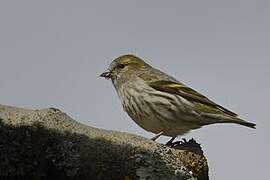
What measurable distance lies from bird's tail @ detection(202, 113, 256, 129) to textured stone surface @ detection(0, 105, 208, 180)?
18.2 feet

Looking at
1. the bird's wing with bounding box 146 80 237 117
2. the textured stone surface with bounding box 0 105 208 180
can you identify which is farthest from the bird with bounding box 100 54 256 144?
the textured stone surface with bounding box 0 105 208 180

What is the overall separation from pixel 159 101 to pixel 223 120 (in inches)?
42.2

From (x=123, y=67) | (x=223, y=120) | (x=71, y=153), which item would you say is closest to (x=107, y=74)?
(x=123, y=67)

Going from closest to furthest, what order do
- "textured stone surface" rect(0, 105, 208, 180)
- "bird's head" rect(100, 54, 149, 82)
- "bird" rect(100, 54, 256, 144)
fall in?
1. "textured stone surface" rect(0, 105, 208, 180)
2. "bird" rect(100, 54, 256, 144)
3. "bird's head" rect(100, 54, 149, 82)

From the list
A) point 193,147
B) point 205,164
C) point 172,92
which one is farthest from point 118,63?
point 205,164

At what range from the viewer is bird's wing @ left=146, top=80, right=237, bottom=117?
32.3 feet

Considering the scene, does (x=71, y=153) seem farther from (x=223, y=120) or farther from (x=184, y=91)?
(x=184, y=91)

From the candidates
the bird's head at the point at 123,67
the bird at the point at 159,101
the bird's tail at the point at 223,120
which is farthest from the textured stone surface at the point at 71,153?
the bird's head at the point at 123,67

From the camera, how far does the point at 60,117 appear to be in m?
3.76

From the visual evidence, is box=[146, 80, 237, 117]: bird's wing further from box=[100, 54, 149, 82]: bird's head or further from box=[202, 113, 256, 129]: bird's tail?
box=[100, 54, 149, 82]: bird's head

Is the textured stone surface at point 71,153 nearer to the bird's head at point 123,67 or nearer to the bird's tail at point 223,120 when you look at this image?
the bird's tail at point 223,120

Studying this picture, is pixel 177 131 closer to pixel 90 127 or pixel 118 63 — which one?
pixel 118 63

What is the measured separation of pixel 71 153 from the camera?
3.42 metres

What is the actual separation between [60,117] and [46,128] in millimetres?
276
